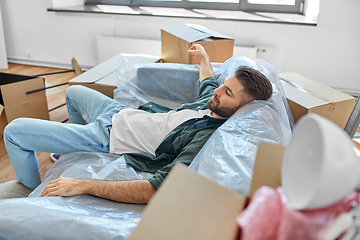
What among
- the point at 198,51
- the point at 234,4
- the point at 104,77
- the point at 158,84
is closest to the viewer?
the point at 198,51

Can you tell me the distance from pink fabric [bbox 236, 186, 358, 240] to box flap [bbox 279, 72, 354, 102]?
3.55 feet

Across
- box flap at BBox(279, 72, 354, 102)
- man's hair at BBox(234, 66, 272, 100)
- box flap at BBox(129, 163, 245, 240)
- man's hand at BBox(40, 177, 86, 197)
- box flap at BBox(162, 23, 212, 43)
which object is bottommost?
man's hand at BBox(40, 177, 86, 197)

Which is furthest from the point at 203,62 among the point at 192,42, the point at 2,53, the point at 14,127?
the point at 2,53

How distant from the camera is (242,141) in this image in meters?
0.95

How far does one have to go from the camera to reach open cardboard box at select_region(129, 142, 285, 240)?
0.53 m

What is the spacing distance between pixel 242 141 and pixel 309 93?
0.80 m

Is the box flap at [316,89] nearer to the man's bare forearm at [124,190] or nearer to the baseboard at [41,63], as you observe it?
the man's bare forearm at [124,190]

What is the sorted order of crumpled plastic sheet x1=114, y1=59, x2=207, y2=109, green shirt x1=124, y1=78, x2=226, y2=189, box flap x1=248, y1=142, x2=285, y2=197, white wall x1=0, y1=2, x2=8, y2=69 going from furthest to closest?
1. white wall x1=0, y1=2, x2=8, y2=69
2. crumpled plastic sheet x1=114, y1=59, x2=207, y2=109
3. green shirt x1=124, y1=78, x2=226, y2=189
4. box flap x1=248, y1=142, x2=285, y2=197

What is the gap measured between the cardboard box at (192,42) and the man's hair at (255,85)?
681 millimetres

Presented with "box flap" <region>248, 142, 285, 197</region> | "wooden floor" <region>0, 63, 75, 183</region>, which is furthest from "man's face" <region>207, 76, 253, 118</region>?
"wooden floor" <region>0, 63, 75, 183</region>

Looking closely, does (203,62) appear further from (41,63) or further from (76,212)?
(41,63)

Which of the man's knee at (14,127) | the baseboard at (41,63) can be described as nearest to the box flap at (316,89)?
the man's knee at (14,127)

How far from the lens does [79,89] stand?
1.77 metres

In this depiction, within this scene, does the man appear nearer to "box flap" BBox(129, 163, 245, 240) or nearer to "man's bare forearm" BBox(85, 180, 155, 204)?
"man's bare forearm" BBox(85, 180, 155, 204)
